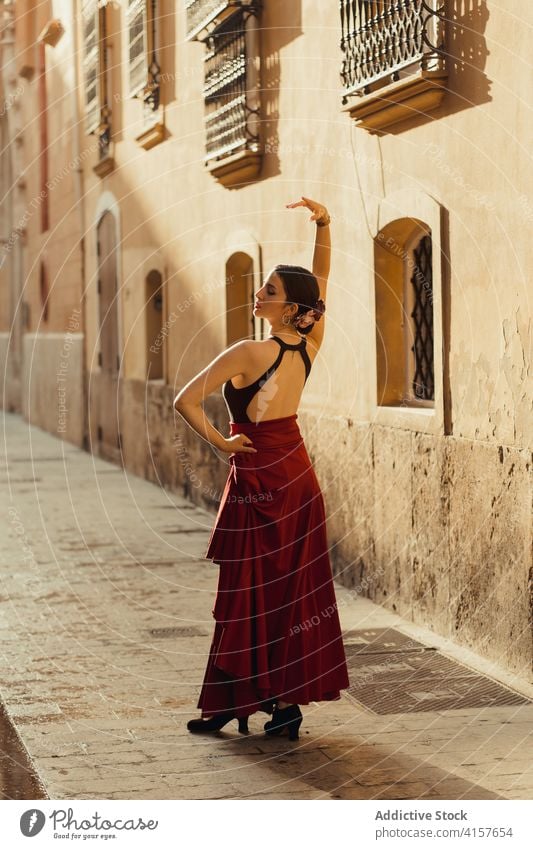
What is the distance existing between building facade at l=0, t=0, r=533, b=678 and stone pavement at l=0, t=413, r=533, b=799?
58 cm

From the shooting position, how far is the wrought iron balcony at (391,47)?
8.09m

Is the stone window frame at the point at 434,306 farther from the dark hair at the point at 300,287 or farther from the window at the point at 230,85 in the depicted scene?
the window at the point at 230,85

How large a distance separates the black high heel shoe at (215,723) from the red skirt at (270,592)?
55 millimetres

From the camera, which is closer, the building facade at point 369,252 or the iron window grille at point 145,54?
the building facade at point 369,252

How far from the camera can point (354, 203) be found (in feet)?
32.3

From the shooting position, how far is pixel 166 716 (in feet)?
21.5

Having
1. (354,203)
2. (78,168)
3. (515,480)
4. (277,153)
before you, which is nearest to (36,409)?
(78,168)

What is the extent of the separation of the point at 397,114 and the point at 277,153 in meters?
2.95

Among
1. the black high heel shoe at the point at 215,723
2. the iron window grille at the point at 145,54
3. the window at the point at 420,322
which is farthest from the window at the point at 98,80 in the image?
the black high heel shoe at the point at 215,723

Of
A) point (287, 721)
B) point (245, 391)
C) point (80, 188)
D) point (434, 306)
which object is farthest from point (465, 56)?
point (80, 188)

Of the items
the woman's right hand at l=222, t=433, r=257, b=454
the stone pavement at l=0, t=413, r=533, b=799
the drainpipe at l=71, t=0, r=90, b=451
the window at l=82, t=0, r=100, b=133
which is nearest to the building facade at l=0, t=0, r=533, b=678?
the stone pavement at l=0, t=413, r=533, b=799

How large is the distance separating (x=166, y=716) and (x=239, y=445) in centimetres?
139

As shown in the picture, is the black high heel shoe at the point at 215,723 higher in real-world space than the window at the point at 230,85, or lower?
lower

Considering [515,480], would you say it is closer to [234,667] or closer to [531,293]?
[531,293]
